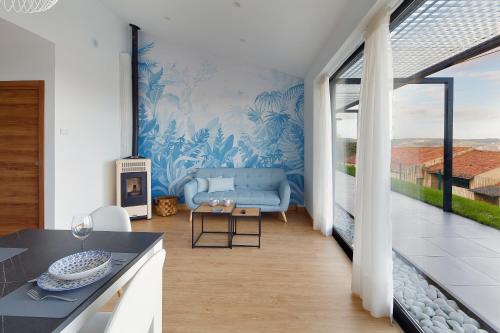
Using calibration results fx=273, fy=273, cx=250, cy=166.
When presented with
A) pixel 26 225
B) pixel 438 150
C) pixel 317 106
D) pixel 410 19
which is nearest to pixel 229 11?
pixel 317 106

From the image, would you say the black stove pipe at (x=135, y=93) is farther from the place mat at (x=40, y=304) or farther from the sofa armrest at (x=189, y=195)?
the place mat at (x=40, y=304)

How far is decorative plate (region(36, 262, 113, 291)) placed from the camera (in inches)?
36.7

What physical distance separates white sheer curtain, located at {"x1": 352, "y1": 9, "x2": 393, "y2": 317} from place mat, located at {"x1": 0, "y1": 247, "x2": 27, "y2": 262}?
80.2 inches

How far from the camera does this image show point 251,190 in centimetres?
487

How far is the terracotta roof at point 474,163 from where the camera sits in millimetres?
1373

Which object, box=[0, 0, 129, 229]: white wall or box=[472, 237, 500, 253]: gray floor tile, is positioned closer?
box=[472, 237, 500, 253]: gray floor tile

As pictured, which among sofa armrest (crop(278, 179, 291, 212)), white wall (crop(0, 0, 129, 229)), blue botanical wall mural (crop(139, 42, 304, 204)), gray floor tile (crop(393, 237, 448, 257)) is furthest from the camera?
blue botanical wall mural (crop(139, 42, 304, 204))

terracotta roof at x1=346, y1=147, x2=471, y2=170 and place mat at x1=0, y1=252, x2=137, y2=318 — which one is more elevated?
terracotta roof at x1=346, y1=147, x2=471, y2=170

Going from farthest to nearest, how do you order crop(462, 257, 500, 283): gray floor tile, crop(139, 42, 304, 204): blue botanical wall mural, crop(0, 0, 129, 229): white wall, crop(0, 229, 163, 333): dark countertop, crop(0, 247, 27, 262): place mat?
1. crop(139, 42, 304, 204): blue botanical wall mural
2. crop(0, 0, 129, 229): white wall
3. crop(462, 257, 500, 283): gray floor tile
4. crop(0, 247, 27, 262): place mat
5. crop(0, 229, 163, 333): dark countertop

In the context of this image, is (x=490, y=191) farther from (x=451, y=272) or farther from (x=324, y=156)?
(x=324, y=156)

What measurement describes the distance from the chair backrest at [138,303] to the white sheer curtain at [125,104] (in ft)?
14.4

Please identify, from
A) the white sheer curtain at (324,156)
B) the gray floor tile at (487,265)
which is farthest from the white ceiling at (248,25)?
the gray floor tile at (487,265)

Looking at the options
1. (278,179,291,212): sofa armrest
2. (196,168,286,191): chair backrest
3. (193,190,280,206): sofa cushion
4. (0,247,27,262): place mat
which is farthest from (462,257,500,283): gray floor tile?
(196,168,286,191): chair backrest

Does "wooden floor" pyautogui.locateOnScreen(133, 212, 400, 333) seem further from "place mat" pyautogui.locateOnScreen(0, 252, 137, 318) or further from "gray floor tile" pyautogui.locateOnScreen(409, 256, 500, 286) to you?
"place mat" pyautogui.locateOnScreen(0, 252, 137, 318)
